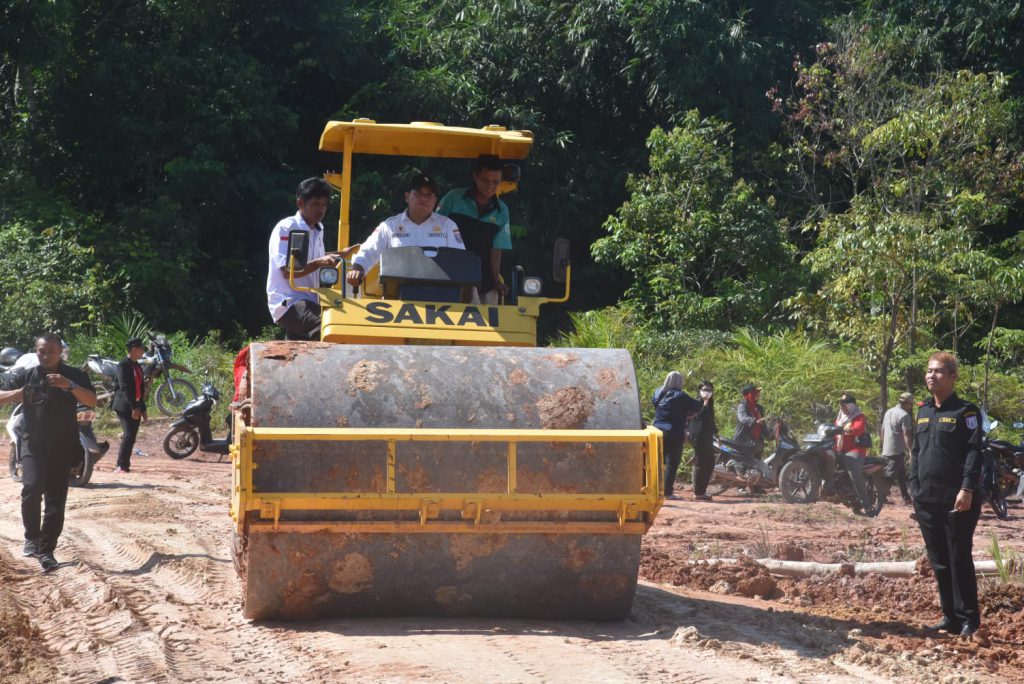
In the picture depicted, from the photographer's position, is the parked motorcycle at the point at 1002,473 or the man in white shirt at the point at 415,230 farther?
the parked motorcycle at the point at 1002,473

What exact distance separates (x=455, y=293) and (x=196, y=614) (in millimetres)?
2309

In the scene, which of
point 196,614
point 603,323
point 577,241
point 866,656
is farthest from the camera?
point 577,241

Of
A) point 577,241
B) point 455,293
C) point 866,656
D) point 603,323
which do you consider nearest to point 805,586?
point 866,656

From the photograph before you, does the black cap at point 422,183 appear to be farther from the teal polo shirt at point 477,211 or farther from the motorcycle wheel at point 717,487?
the motorcycle wheel at point 717,487

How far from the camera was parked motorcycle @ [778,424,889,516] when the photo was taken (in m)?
14.8

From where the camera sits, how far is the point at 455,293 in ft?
23.9

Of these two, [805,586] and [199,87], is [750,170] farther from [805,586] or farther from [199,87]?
[805,586]

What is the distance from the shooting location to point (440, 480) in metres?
5.90

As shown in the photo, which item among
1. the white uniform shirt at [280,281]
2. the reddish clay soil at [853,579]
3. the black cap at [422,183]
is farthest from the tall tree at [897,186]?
the white uniform shirt at [280,281]

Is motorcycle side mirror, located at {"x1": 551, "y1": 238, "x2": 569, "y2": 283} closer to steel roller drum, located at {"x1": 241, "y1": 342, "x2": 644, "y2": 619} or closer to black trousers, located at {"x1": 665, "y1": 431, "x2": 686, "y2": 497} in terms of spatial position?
steel roller drum, located at {"x1": 241, "y1": 342, "x2": 644, "y2": 619}

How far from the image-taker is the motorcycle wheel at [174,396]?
20.0m

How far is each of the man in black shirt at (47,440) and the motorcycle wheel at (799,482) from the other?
8814mm

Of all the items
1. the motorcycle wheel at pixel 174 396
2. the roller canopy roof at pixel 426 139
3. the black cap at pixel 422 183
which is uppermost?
the roller canopy roof at pixel 426 139

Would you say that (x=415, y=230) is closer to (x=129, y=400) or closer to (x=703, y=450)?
(x=129, y=400)
